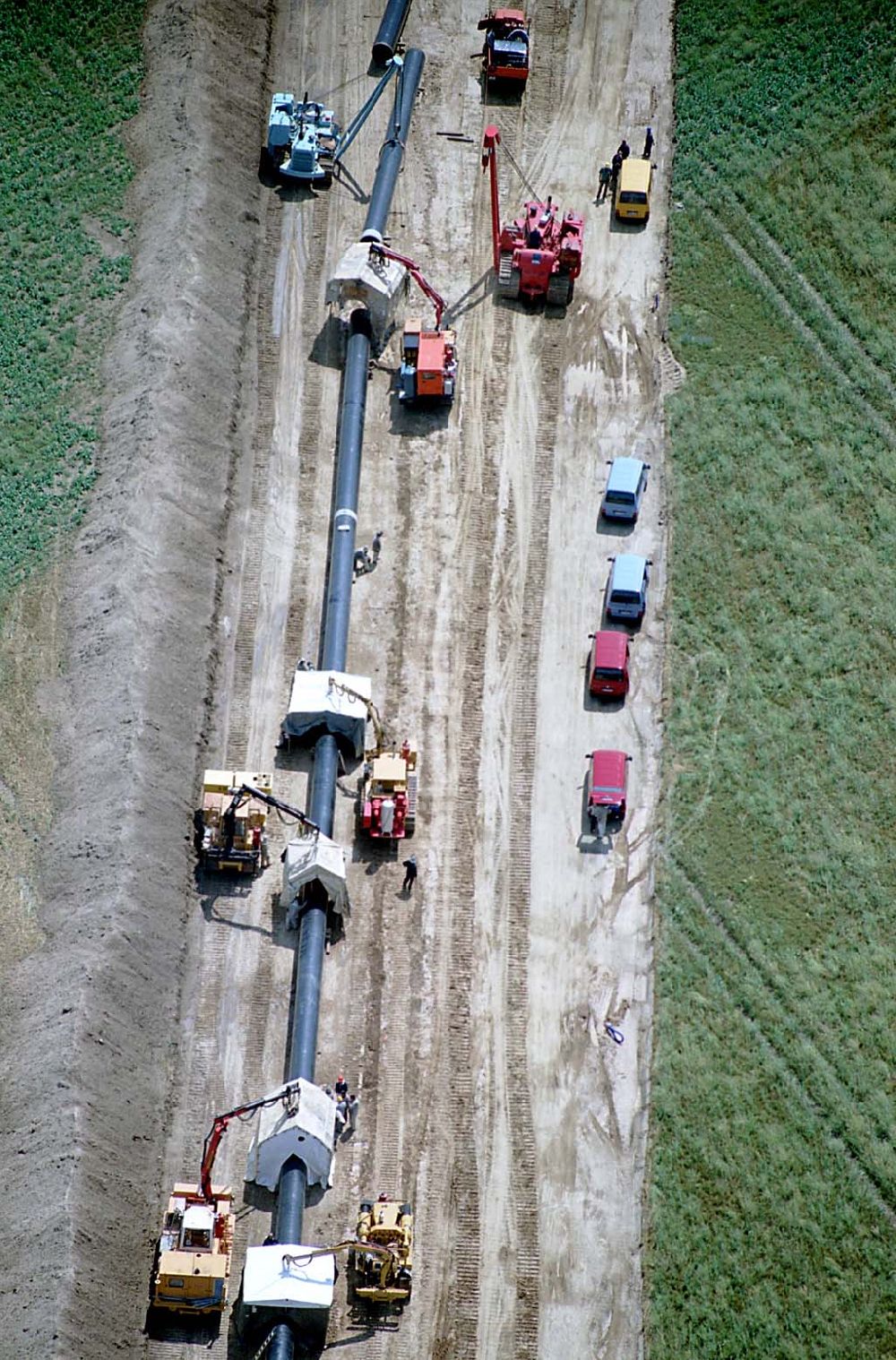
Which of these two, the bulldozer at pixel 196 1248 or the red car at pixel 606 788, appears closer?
the bulldozer at pixel 196 1248

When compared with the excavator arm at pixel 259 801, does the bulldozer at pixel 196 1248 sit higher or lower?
lower

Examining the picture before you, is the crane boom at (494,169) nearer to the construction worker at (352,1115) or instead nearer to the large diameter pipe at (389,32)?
the large diameter pipe at (389,32)

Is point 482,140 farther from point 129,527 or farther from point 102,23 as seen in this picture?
point 129,527

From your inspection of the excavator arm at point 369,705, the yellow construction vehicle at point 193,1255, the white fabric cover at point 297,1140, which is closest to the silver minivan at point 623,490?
the excavator arm at point 369,705

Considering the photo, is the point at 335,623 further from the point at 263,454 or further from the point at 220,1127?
the point at 220,1127

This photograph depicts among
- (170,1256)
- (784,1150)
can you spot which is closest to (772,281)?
(784,1150)

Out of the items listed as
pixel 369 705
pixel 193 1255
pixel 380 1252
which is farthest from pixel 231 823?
pixel 380 1252

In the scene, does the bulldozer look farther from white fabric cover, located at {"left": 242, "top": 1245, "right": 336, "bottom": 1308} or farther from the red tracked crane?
the red tracked crane
